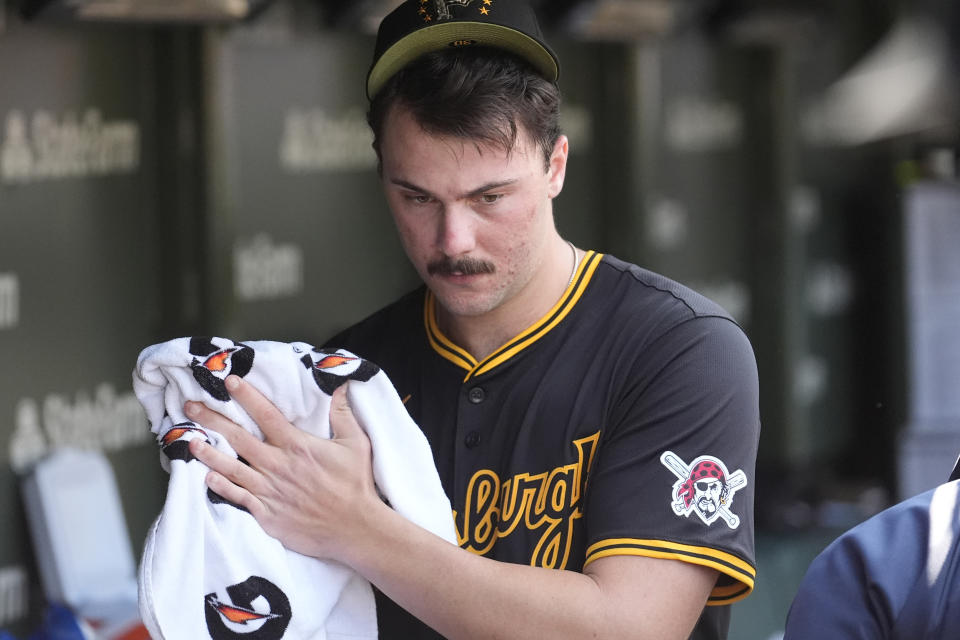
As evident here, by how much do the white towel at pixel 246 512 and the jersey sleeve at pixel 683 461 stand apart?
21 centimetres

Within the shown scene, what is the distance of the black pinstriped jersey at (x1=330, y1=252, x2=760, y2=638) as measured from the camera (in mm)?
1544

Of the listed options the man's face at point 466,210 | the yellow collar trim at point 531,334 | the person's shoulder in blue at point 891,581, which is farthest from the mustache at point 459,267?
the person's shoulder in blue at point 891,581

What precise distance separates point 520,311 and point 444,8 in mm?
408

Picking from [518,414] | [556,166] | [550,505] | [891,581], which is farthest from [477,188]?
[891,581]

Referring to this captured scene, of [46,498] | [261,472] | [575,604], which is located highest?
[261,472]

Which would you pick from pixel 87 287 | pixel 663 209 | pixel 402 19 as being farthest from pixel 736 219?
pixel 402 19

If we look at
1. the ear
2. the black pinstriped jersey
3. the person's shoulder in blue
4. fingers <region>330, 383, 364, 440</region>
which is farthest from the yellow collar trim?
the person's shoulder in blue

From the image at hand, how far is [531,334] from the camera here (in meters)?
1.73

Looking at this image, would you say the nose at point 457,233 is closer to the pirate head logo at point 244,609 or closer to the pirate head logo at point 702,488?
the pirate head logo at point 702,488

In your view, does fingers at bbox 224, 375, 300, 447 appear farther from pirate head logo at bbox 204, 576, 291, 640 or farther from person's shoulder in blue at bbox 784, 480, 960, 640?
A: person's shoulder in blue at bbox 784, 480, 960, 640

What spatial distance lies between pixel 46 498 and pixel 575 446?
219cm

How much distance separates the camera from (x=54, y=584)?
338 centimetres

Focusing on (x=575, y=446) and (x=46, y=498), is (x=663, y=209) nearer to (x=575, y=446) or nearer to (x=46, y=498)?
(x=46, y=498)

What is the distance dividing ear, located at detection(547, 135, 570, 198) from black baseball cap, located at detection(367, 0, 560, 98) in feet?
0.33
